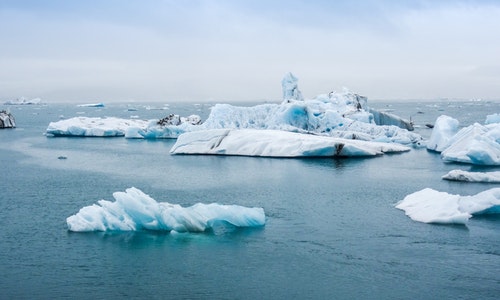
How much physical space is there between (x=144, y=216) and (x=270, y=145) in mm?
14352

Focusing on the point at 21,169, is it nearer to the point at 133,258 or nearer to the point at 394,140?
the point at 133,258

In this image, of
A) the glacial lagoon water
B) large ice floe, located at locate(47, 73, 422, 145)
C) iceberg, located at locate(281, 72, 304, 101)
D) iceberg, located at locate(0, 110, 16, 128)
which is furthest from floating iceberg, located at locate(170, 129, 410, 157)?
iceberg, located at locate(0, 110, 16, 128)

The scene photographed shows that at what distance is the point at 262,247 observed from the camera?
11109mm

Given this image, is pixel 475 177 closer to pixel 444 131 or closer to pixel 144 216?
pixel 444 131

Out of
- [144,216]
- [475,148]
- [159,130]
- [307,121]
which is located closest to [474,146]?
[475,148]

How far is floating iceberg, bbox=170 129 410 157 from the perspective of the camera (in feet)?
82.8

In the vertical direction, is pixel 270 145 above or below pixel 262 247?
above

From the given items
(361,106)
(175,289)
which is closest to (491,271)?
(175,289)

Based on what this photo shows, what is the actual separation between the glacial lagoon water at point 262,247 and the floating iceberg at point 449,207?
252 millimetres

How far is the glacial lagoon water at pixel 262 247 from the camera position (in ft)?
29.5

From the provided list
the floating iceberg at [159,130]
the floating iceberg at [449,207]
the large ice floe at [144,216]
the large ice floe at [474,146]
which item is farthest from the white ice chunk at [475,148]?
the floating iceberg at [159,130]

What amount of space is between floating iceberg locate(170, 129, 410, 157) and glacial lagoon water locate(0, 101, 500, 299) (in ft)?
17.4

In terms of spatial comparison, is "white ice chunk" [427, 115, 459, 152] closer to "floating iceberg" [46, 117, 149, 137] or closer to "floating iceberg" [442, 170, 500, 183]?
"floating iceberg" [442, 170, 500, 183]

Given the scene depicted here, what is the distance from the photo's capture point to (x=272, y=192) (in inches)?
683
